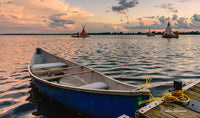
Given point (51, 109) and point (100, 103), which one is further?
point (51, 109)

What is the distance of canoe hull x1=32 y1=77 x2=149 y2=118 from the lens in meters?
3.75

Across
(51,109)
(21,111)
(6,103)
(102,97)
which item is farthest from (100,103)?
(6,103)

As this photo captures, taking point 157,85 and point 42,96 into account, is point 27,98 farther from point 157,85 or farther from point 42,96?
point 157,85

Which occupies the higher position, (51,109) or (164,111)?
(164,111)

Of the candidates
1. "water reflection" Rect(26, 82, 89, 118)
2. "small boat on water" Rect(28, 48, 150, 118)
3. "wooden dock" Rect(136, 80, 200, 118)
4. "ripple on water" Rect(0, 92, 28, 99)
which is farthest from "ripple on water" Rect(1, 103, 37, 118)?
"wooden dock" Rect(136, 80, 200, 118)

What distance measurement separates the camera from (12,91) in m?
7.66

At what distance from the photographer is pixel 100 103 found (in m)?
4.10

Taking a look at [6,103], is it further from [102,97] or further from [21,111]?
[102,97]

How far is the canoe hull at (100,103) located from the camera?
375 centimetres

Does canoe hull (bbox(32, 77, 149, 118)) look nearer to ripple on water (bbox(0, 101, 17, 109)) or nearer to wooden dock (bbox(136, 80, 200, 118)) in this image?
wooden dock (bbox(136, 80, 200, 118))

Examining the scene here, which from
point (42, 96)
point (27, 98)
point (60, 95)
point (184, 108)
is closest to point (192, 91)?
point (184, 108)

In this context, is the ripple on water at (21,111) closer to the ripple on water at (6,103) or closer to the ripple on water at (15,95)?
the ripple on water at (6,103)

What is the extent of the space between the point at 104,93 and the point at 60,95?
2043 millimetres

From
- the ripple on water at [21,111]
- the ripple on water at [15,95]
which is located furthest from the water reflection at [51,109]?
the ripple on water at [15,95]
